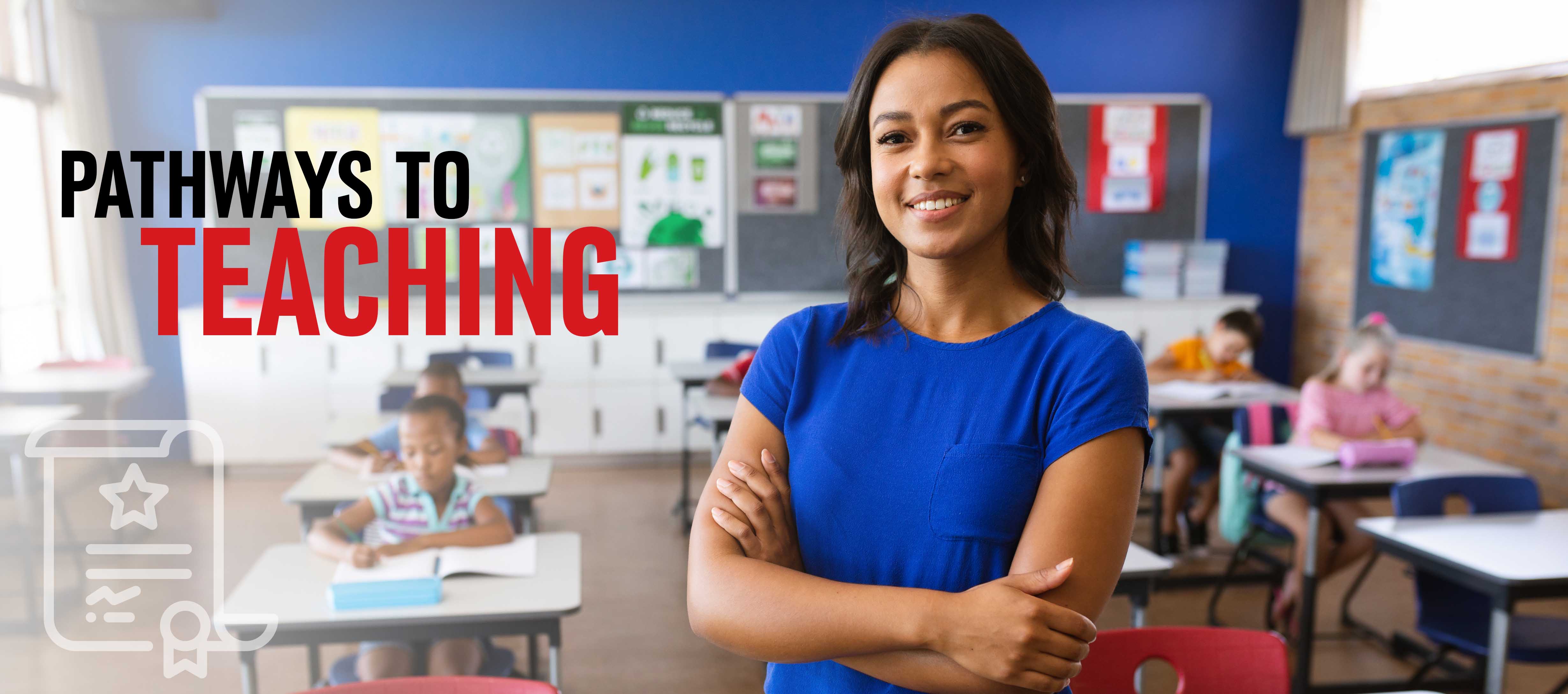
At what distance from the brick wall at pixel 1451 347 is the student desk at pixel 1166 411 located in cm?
134

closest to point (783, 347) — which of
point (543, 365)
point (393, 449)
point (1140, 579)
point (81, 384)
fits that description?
point (1140, 579)

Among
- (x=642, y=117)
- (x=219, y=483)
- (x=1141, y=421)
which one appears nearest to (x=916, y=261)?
(x=1141, y=421)

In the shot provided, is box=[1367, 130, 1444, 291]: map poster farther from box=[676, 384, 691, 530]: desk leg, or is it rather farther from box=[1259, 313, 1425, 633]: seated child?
box=[676, 384, 691, 530]: desk leg

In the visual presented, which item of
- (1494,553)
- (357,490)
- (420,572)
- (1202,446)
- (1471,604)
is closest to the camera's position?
(420,572)

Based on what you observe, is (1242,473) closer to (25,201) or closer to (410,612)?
(410,612)

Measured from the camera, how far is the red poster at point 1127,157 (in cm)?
559

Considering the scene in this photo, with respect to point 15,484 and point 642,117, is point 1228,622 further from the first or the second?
point 15,484

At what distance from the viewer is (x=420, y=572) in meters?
1.98

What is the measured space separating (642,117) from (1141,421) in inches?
185

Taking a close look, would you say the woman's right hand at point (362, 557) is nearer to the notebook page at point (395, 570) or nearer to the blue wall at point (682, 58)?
the notebook page at point (395, 570)

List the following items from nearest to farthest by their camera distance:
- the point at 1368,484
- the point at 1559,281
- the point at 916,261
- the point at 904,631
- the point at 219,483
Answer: the point at 904,631
the point at 916,261
the point at 1368,484
the point at 1559,281
the point at 219,483

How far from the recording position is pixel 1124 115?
559 centimetres

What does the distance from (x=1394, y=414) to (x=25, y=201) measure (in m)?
5.46

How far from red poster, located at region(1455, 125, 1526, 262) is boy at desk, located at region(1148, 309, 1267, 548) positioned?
1.50 meters
